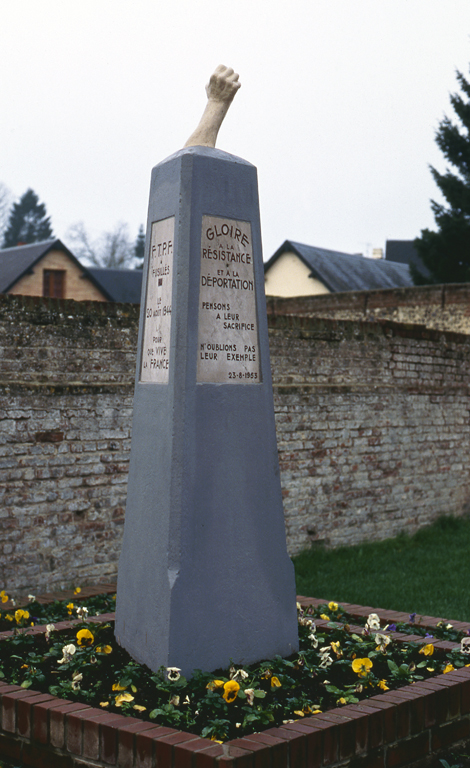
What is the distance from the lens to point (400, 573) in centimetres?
750

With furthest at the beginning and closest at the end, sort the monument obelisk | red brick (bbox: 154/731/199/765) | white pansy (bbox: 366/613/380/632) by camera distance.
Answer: white pansy (bbox: 366/613/380/632), the monument obelisk, red brick (bbox: 154/731/199/765)

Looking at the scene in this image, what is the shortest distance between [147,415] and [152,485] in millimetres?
346

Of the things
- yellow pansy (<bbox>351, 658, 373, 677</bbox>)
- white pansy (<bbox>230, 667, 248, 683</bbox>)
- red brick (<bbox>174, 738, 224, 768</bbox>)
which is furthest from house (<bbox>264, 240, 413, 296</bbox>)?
red brick (<bbox>174, 738, 224, 768</bbox>)

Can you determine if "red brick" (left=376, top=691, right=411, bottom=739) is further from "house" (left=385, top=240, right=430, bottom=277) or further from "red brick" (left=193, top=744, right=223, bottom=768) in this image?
"house" (left=385, top=240, right=430, bottom=277)

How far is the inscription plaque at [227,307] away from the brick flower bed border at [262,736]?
4.92 ft

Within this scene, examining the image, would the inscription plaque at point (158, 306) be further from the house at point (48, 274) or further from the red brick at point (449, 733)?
the house at point (48, 274)

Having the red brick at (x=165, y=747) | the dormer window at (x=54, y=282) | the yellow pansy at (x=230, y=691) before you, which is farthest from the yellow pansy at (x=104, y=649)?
the dormer window at (x=54, y=282)

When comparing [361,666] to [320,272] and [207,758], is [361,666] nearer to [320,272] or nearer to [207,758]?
[207,758]

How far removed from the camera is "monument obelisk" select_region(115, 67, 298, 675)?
362 centimetres

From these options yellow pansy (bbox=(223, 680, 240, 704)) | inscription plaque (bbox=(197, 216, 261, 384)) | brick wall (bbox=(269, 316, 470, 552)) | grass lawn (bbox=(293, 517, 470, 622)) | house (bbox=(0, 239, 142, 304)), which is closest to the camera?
yellow pansy (bbox=(223, 680, 240, 704))

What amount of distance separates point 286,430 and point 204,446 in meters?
4.45

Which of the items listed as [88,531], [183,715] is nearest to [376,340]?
[88,531]

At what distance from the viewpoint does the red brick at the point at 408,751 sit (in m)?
3.25

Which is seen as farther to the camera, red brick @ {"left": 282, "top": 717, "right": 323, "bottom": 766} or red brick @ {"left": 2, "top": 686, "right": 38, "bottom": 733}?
red brick @ {"left": 2, "top": 686, "right": 38, "bottom": 733}
